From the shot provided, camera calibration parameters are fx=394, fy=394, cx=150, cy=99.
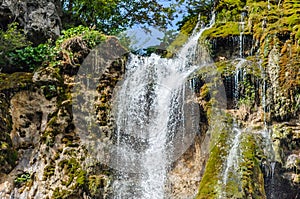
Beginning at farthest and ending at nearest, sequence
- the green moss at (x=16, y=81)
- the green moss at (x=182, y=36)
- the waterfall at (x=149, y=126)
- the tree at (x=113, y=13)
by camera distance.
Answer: the tree at (x=113, y=13)
the green moss at (x=182, y=36)
the green moss at (x=16, y=81)
the waterfall at (x=149, y=126)

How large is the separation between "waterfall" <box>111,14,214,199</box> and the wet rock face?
290 centimetres

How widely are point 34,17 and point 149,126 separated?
16.2ft

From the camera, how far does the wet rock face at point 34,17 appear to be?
435 inches

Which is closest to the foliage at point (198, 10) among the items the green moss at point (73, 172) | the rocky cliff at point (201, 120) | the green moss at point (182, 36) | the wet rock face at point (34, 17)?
the green moss at point (182, 36)

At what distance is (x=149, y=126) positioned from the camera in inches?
393

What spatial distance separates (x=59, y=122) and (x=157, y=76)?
10.2 ft

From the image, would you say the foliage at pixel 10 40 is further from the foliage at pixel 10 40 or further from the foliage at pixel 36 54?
the foliage at pixel 36 54

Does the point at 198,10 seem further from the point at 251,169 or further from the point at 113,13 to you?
the point at 251,169

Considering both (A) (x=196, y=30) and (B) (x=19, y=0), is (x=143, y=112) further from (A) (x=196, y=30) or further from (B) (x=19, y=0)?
(B) (x=19, y=0)

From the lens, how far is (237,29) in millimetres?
10867

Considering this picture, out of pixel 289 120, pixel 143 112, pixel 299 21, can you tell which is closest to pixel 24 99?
pixel 143 112

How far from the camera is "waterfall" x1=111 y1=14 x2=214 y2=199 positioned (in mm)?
9203

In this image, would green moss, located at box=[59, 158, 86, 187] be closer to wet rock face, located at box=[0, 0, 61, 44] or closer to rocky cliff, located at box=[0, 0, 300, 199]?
rocky cliff, located at box=[0, 0, 300, 199]

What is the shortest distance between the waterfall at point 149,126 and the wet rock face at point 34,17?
2.90 meters
